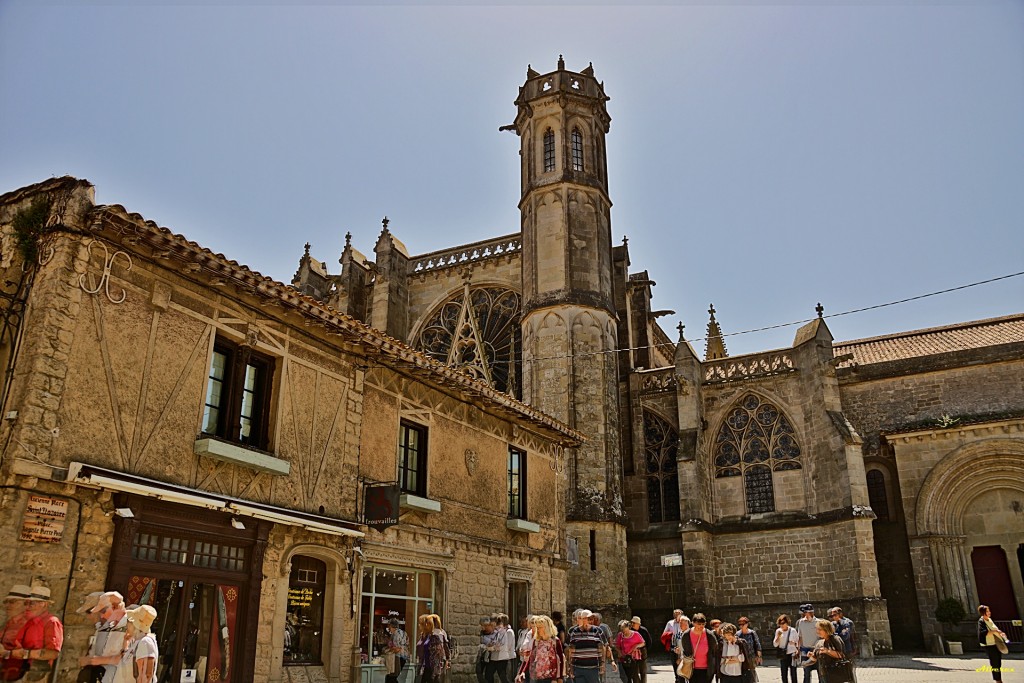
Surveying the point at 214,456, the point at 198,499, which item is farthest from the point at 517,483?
the point at 198,499

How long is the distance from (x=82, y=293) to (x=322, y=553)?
440cm

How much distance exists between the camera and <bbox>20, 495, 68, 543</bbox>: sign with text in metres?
7.27

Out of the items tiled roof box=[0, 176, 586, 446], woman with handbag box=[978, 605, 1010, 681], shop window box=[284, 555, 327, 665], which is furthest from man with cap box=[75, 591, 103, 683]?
woman with handbag box=[978, 605, 1010, 681]

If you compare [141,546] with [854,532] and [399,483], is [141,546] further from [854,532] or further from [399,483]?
[854,532]

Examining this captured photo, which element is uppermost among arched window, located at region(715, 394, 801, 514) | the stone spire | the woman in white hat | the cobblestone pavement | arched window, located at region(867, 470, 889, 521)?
the stone spire

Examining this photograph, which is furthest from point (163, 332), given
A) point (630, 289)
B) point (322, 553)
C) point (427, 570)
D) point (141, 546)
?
point (630, 289)

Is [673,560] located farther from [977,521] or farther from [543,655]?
[543,655]

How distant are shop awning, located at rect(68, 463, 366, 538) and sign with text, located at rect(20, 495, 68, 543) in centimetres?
29

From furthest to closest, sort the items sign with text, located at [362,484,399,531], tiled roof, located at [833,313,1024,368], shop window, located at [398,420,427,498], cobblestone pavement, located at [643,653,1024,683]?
tiled roof, located at [833,313,1024,368]
cobblestone pavement, located at [643,653,1024,683]
shop window, located at [398,420,427,498]
sign with text, located at [362,484,399,531]

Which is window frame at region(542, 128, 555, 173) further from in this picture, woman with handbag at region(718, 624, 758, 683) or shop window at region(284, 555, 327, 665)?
woman with handbag at region(718, 624, 758, 683)

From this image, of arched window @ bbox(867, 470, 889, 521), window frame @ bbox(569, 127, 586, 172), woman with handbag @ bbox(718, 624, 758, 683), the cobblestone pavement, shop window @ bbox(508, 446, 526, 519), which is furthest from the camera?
window frame @ bbox(569, 127, 586, 172)

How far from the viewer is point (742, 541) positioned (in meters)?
23.3

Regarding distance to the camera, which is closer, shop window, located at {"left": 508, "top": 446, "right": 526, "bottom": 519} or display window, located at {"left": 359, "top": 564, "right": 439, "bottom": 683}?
display window, located at {"left": 359, "top": 564, "right": 439, "bottom": 683}

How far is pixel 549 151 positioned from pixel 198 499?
1962 centimetres
